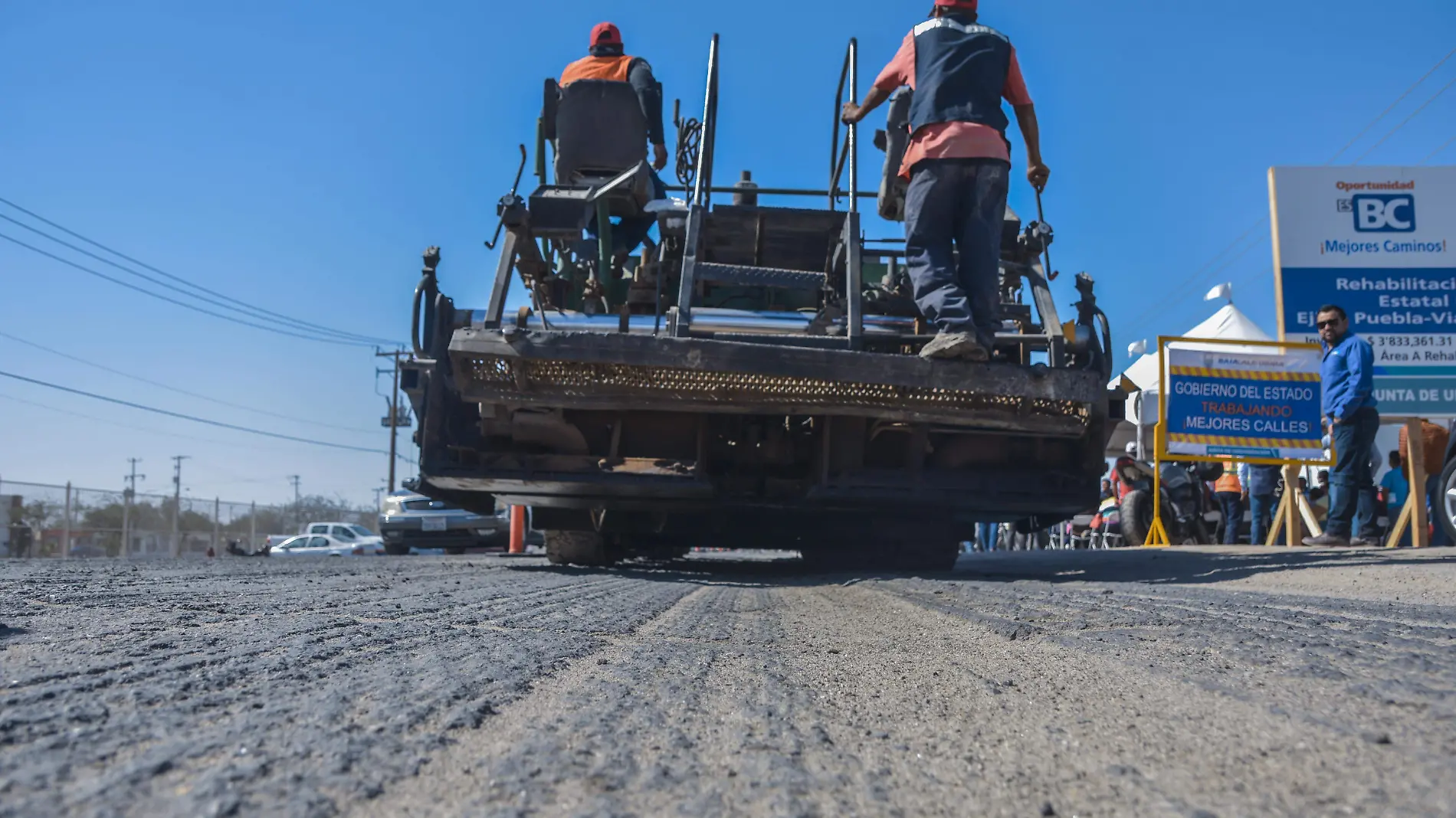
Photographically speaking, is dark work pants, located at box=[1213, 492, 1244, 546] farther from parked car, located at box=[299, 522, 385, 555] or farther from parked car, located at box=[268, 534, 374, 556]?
parked car, located at box=[299, 522, 385, 555]

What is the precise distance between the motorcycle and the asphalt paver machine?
16.3 ft

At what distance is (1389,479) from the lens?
10.5m

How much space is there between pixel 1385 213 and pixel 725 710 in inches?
442

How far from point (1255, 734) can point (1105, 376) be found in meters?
3.54

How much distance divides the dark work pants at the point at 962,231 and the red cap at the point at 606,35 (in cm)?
271

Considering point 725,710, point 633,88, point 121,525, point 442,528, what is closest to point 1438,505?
point 633,88

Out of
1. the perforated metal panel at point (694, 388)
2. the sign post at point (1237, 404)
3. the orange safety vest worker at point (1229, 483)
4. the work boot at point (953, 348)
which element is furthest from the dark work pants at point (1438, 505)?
the work boot at point (953, 348)

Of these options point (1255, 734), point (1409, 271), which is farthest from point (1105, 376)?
point (1409, 271)

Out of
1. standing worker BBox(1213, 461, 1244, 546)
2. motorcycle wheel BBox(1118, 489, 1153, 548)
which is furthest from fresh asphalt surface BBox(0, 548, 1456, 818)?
standing worker BBox(1213, 461, 1244, 546)

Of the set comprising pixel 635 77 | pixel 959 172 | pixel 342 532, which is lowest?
pixel 342 532

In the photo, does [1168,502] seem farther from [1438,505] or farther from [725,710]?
[725,710]

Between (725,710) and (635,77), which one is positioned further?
(635,77)

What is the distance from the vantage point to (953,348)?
4.27 m

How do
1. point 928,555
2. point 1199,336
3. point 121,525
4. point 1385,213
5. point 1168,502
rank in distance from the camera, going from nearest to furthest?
point 928,555 < point 1385,213 < point 1168,502 < point 1199,336 < point 121,525
